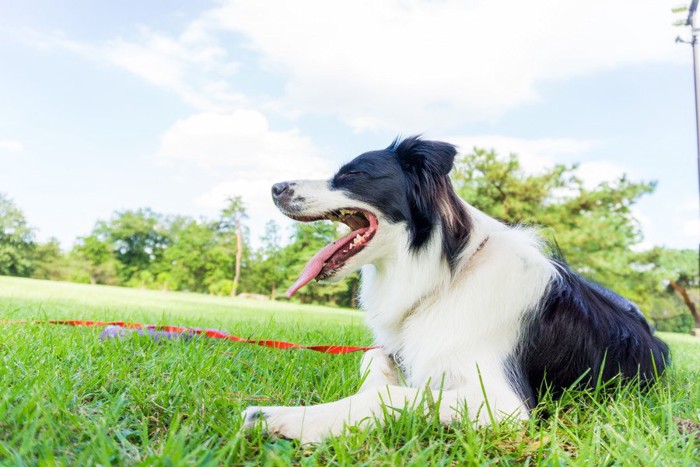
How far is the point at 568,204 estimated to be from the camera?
25.9 m

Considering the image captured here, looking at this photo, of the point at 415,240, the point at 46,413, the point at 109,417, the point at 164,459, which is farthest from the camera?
the point at 415,240

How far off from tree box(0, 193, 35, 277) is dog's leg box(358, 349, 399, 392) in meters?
48.2

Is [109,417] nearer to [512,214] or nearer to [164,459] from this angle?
[164,459]

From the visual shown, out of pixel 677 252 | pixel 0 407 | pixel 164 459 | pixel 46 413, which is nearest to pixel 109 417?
pixel 46 413

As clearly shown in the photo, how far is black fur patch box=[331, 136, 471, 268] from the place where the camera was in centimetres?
262

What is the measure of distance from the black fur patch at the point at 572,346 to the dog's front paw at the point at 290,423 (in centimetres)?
104

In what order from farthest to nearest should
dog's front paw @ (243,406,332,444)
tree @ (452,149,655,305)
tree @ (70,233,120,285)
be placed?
1. tree @ (70,233,120,285)
2. tree @ (452,149,655,305)
3. dog's front paw @ (243,406,332,444)

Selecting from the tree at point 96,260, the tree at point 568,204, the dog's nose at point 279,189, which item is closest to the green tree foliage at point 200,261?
the tree at point 96,260

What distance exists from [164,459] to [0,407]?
29.3 inches

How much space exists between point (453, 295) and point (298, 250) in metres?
41.6

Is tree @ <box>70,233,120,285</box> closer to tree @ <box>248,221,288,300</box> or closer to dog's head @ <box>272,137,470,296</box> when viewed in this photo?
tree @ <box>248,221,288,300</box>

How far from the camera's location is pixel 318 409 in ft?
5.67

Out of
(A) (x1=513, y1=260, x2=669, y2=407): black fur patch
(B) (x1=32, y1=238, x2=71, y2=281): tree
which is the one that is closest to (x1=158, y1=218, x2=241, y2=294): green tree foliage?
(B) (x1=32, y1=238, x2=71, y2=281): tree

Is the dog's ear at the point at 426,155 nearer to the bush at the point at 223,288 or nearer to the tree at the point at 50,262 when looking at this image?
the bush at the point at 223,288
